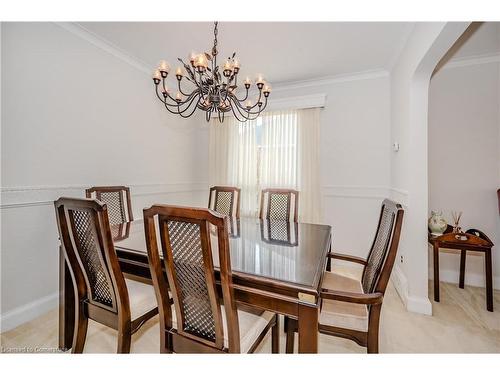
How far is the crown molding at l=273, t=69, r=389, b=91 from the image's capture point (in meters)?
2.89

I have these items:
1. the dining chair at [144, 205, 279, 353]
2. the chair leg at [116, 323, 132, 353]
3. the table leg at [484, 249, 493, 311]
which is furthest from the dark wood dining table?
the table leg at [484, 249, 493, 311]

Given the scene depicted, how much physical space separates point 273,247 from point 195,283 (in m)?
0.60

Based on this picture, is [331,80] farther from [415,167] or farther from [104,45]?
[104,45]

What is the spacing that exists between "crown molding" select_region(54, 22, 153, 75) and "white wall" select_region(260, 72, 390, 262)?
2.17m

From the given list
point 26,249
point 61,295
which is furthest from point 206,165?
point 61,295

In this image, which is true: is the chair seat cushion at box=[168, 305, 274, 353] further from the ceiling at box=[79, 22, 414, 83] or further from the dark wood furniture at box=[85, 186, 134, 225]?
the ceiling at box=[79, 22, 414, 83]

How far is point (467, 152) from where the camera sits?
247 cm

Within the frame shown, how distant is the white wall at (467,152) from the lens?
239 cm

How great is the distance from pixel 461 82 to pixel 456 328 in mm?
2491

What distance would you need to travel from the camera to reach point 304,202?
3.20 m

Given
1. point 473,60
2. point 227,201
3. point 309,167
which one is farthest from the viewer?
point 309,167

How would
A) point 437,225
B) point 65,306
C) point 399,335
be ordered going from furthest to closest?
point 437,225 → point 399,335 → point 65,306

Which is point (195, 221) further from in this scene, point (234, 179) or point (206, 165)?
point (206, 165)

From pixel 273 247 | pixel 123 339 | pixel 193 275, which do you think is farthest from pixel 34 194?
pixel 273 247
